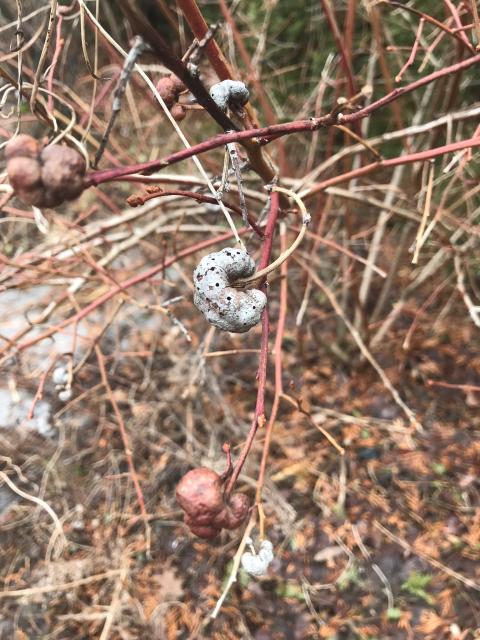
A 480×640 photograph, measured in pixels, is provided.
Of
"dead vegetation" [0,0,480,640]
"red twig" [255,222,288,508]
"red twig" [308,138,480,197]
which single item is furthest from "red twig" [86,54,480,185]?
"dead vegetation" [0,0,480,640]

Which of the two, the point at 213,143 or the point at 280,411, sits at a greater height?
the point at 213,143

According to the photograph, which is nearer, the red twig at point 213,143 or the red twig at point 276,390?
the red twig at point 213,143

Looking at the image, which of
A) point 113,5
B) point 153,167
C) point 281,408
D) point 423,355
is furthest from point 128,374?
point 113,5

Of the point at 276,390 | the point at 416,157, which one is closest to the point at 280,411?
the point at 276,390

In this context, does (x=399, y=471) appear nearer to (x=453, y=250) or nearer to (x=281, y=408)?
(x=281, y=408)

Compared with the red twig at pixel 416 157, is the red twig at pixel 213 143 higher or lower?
higher

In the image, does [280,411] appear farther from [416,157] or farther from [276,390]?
[416,157]

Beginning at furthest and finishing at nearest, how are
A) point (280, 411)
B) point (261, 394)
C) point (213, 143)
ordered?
1. point (280, 411)
2. point (261, 394)
3. point (213, 143)

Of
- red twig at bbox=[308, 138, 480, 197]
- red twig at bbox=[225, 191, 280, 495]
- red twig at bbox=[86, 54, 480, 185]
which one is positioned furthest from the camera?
red twig at bbox=[308, 138, 480, 197]

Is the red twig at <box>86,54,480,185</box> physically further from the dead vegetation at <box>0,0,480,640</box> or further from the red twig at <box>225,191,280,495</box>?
the dead vegetation at <box>0,0,480,640</box>

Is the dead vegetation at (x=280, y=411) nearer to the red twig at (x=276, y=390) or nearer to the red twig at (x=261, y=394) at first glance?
the red twig at (x=276, y=390)

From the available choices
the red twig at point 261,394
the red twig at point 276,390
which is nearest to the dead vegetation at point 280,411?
the red twig at point 276,390
